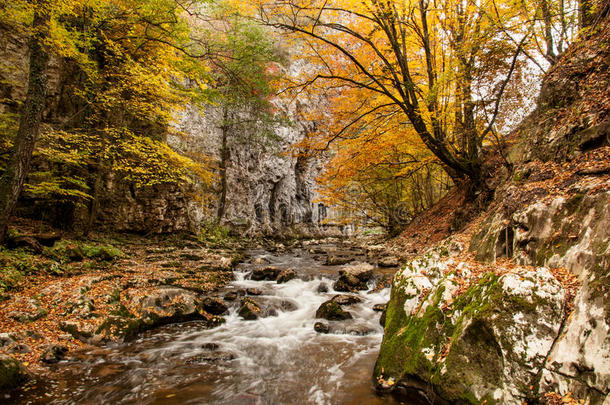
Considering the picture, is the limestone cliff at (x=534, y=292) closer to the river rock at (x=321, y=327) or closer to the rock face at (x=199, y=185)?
the river rock at (x=321, y=327)

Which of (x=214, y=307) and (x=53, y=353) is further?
(x=214, y=307)

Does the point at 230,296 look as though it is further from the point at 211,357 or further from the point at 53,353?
the point at 53,353

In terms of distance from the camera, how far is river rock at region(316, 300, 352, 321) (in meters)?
6.59

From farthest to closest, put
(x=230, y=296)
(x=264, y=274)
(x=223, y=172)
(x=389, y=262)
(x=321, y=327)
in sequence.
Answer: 1. (x=223, y=172)
2. (x=389, y=262)
3. (x=264, y=274)
4. (x=230, y=296)
5. (x=321, y=327)

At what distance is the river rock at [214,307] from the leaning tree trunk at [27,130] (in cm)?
481

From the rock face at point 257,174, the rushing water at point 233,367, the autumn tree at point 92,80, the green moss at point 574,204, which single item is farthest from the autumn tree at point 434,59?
the rock face at point 257,174

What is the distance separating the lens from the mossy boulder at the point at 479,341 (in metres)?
2.45

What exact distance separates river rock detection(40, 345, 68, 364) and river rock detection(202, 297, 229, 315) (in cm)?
290

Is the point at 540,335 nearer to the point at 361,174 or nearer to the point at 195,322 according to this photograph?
the point at 195,322

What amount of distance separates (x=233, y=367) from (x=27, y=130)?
7.17m

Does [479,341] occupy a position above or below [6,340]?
above

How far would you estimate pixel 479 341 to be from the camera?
9.10 ft

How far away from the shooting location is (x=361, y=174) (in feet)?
38.8

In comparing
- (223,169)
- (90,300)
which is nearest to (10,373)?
(90,300)
